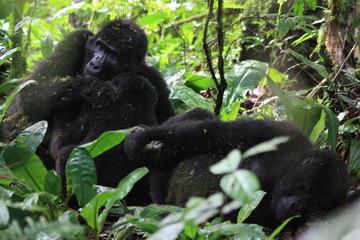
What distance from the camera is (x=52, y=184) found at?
2.34 meters

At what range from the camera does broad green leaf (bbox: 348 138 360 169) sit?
301 cm

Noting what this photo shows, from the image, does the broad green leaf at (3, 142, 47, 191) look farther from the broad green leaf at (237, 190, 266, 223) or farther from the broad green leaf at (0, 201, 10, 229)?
the broad green leaf at (237, 190, 266, 223)

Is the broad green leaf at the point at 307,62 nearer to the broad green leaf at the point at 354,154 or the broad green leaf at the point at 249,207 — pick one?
the broad green leaf at the point at 354,154

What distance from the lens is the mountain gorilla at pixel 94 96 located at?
130 inches

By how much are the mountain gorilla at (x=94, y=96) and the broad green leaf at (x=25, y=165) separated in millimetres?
617

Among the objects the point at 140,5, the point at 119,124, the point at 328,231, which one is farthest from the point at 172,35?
the point at 328,231

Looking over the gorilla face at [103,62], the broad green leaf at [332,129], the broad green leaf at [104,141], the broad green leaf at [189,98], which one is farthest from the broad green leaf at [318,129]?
the gorilla face at [103,62]

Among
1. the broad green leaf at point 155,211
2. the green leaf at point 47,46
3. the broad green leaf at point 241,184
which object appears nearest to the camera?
the broad green leaf at point 241,184

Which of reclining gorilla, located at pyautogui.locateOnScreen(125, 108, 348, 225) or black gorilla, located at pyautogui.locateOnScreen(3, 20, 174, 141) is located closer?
reclining gorilla, located at pyautogui.locateOnScreen(125, 108, 348, 225)

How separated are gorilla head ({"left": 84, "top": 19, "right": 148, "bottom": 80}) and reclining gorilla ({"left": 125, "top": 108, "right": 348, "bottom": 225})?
1104 mm

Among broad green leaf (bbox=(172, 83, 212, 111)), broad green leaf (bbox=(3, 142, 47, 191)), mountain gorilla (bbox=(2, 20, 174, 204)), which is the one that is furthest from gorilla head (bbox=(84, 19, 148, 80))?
broad green leaf (bbox=(3, 142, 47, 191))

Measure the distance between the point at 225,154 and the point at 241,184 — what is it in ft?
5.29

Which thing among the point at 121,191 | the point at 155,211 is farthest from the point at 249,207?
the point at 121,191

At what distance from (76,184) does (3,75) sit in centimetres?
Result: 257
